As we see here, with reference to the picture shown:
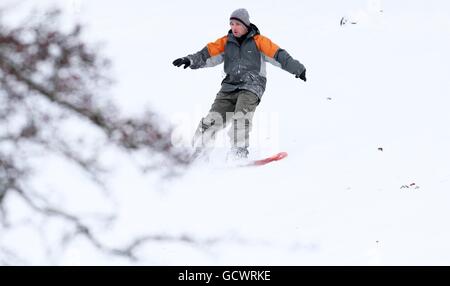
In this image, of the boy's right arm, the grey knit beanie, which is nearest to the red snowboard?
the boy's right arm

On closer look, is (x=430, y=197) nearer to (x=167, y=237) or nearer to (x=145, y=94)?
(x=167, y=237)

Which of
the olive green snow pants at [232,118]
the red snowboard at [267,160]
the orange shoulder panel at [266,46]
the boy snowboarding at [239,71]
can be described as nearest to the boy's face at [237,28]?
the boy snowboarding at [239,71]

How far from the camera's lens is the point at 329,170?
18.9ft

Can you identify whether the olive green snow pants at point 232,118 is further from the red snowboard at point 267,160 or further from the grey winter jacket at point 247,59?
the red snowboard at point 267,160

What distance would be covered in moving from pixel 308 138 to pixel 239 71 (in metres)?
0.83

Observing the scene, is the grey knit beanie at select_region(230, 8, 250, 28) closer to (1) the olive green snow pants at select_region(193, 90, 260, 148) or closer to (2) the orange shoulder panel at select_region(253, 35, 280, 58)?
(2) the orange shoulder panel at select_region(253, 35, 280, 58)

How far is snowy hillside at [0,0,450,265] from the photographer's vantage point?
171 inches

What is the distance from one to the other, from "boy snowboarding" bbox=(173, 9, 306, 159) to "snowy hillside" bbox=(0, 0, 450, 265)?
8.5 inches

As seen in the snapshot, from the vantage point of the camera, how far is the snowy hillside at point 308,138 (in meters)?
4.34

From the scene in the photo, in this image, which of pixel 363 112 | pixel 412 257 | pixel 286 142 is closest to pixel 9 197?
pixel 412 257

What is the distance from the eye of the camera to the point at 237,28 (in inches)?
245

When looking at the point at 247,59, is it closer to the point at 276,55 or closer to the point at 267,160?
the point at 276,55

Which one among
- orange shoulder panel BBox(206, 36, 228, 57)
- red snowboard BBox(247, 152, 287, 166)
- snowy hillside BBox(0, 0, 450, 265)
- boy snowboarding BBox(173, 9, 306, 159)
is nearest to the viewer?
snowy hillside BBox(0, 0, 450, 265)
